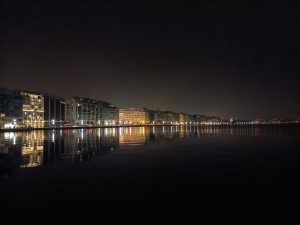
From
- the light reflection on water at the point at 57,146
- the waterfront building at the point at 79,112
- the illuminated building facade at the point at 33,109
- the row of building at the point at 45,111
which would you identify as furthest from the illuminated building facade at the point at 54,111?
the light reflection on water at the point at 57,146

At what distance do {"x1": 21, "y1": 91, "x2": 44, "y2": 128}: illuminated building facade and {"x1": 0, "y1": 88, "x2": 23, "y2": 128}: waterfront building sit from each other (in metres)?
4.35

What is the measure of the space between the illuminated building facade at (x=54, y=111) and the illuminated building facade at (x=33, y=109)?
4381 mm

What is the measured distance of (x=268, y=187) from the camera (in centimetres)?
1391

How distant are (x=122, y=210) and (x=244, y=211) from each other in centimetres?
401

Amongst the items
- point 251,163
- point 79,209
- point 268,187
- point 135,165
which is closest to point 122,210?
point 79,209

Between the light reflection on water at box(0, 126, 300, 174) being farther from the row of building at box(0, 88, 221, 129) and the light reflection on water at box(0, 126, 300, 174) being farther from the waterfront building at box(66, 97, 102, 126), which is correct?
the waterfront building at box(66, 97, 102, 126)

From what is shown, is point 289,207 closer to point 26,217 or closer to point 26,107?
point 26,217

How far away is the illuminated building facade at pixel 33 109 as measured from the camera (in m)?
124

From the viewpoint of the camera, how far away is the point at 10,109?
365ft

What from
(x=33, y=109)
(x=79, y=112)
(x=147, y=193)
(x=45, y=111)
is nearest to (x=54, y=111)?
(x=45, y=111)

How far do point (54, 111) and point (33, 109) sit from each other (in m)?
17.4

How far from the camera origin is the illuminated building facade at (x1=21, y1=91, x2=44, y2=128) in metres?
124

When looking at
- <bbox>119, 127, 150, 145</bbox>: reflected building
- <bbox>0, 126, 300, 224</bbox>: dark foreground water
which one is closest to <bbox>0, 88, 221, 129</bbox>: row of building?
<bbox>119, 127, 150, 145</bbox>: reflected building

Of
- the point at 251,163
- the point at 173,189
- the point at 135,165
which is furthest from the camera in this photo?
the point at 251,163
